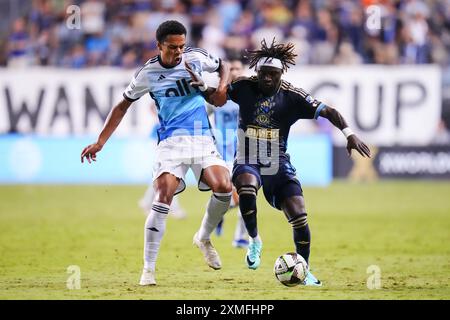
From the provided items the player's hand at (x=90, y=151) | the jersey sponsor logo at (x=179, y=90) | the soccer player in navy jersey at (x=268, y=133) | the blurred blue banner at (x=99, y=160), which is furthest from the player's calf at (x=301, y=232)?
the blurred blue banner at (x=99, y=160)

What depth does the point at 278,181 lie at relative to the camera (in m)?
9.74

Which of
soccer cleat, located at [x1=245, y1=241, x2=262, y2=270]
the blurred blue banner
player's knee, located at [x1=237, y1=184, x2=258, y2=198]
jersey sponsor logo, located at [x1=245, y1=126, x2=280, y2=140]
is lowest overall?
soccer cleat, located at [x1=245, y1=241, x2=262, y2=270]

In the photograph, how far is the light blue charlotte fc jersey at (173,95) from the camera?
32.1ft

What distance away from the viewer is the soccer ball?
922 centimetres

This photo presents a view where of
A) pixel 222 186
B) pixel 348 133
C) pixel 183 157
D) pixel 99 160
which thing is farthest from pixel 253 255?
pixel 99 160

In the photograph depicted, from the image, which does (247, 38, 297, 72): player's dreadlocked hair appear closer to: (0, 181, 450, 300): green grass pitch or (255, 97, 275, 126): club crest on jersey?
(255, 97, 275, 126): club crest on jersey

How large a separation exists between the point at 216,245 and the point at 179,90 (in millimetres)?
4101

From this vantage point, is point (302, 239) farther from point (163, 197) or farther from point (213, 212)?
point (163, 197)

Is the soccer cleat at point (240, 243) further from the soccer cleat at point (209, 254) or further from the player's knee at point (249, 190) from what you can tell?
the player's knee at point (249, 190)

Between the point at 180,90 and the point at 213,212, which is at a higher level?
the point at 180,90

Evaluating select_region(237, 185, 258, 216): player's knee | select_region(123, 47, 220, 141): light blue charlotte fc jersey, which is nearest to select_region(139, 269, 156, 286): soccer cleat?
select_region(237, 185, 258, 216): player's knee
